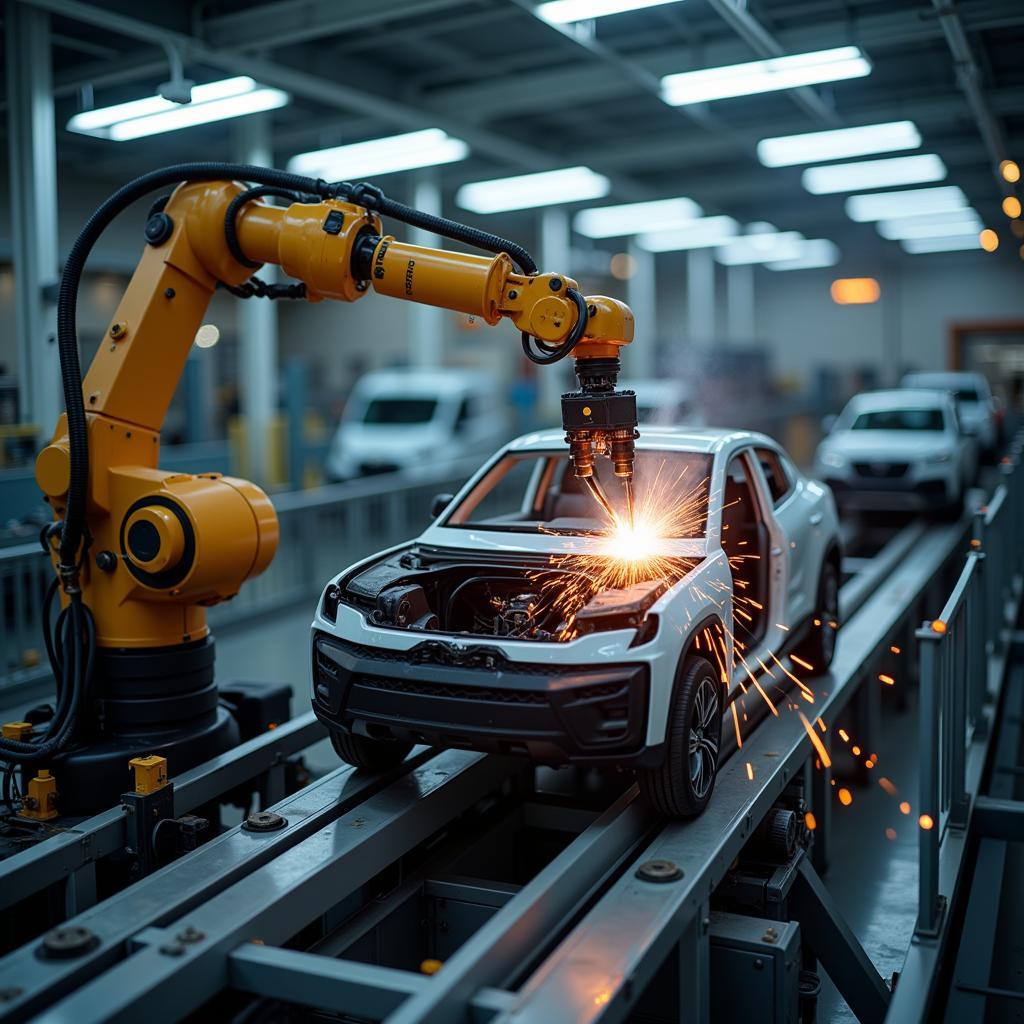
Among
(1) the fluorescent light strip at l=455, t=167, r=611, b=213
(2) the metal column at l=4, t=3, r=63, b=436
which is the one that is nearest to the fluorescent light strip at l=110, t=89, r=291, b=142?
(2) the metal column at l=4, t=3, r=63, b=436

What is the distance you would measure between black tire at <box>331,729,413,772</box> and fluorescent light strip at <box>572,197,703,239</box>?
15.4 metres

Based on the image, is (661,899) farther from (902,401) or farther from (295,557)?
(902,401)

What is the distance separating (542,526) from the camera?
4.72 meters

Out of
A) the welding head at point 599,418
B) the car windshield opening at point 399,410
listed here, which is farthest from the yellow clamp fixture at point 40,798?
the car windshield opening at point 399,410

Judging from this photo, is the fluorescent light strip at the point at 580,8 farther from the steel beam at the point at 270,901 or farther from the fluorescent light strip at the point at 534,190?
the fluorescent light strip at the point at 534,190

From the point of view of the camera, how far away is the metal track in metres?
2.71

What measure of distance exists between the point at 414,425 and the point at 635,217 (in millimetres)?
6979

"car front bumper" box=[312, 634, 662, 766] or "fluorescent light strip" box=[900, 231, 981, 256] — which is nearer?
"car front bumper" box=[312, 634, 662, 766]

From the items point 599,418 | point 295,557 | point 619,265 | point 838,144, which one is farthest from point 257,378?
point 619,265

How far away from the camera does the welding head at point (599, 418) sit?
379 centimetres

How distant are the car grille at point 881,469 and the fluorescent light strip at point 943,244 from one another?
44.7 feet

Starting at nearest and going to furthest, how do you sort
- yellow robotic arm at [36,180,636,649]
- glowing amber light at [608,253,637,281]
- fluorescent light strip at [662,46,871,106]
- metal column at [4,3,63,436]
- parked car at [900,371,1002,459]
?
yellow robotic arm at [36,180,636,649]
metal column at [4,3,63,436]
fluorescent light strip at [662,46,871,106]
parked car at [900,371,1002,459]
glowing amber light at [608,253,637,281]

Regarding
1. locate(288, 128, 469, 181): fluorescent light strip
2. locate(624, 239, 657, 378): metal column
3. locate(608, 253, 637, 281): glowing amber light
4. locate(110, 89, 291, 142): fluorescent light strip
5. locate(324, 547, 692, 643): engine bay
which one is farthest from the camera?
locate(608, 253, 637, 281): glowing amber light

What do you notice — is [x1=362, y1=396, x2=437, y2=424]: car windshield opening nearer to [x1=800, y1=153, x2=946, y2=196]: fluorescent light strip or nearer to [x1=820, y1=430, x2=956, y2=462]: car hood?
[x1=820, y1=430, x2=956, y2=462]: car hood
